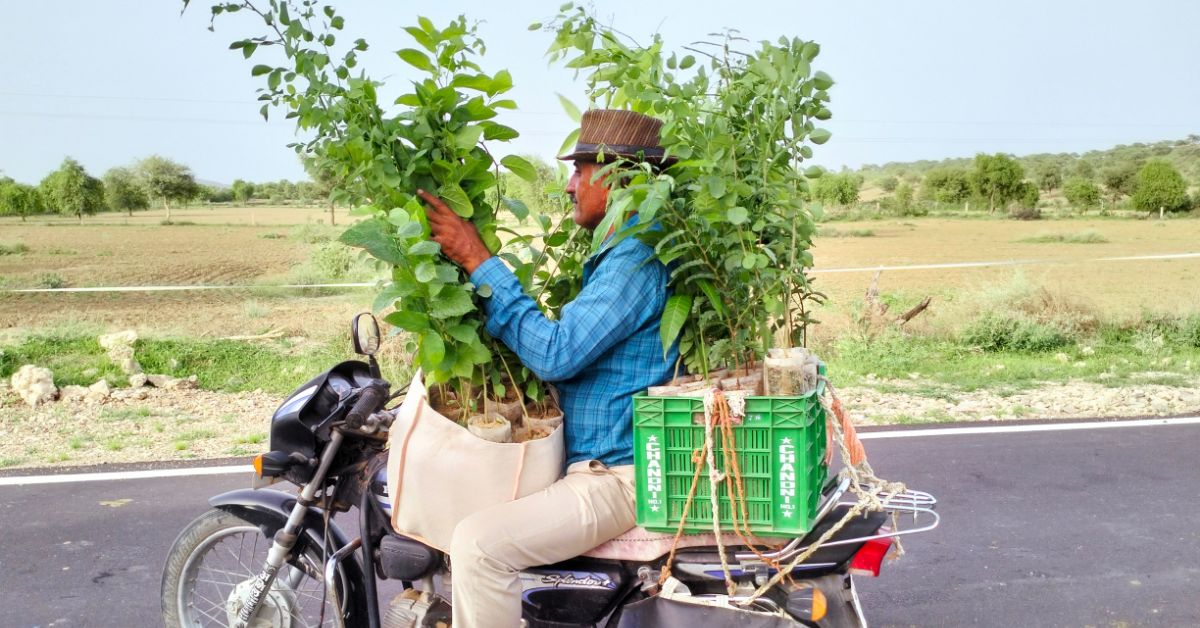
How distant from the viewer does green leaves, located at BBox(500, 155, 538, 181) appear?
2.83 metres

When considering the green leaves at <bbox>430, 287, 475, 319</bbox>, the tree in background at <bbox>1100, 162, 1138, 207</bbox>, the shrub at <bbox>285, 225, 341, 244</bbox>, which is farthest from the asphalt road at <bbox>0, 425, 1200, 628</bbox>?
the tree in background at <bbox>1100, 162, 1138, 207</bbox>

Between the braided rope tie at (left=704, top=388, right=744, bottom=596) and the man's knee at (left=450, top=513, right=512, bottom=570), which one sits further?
the man's knee at (left=450, top=513, right=512, bottom=570)

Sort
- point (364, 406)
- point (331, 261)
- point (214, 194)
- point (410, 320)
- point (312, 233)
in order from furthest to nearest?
1. point (214, 194)
2. point (312, 233)
3. point (331, 261)
4. point (364, 406)
5. point (410, 320)

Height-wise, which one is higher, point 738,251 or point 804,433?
point 738,251

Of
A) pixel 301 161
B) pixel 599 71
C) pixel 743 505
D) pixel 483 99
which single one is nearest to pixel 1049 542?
pixel 743 505

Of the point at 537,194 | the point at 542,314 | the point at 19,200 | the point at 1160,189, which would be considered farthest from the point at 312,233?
the point at 1160,189

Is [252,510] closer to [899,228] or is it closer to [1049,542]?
[1049,542]

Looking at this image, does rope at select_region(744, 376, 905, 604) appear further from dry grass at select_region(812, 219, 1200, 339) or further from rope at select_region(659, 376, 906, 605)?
dry grass at select_region(812, 219, 1200, 339)

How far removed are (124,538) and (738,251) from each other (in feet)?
12.7

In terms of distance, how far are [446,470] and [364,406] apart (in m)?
0.46

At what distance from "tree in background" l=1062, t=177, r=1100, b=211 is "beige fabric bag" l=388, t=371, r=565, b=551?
28.5m

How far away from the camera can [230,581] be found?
137 inches

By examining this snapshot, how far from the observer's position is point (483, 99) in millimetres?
2697

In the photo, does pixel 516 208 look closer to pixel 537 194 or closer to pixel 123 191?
pixel 537 194
